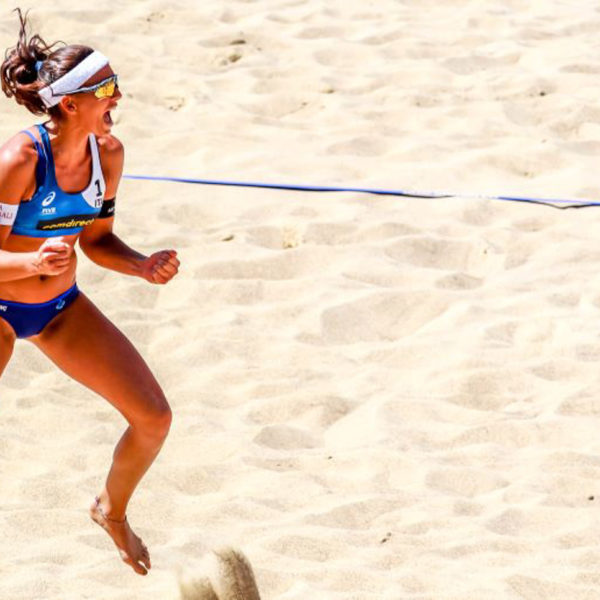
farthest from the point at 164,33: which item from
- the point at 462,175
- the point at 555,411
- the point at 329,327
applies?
the point at 555,411

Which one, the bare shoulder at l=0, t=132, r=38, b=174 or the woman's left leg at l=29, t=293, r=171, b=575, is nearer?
the bare shoulder at l=0, t=132, r=38, b=174

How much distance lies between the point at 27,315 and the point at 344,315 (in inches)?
104

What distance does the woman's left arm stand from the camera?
4.00m

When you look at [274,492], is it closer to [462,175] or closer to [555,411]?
[555,411]

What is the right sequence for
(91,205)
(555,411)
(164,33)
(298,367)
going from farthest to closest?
(164,33), (298,367), (555,411), (91,205)

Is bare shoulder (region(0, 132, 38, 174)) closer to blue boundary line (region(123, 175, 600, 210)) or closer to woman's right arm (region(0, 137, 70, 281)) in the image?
woman's right arm (region(0, 137, 70, 281))

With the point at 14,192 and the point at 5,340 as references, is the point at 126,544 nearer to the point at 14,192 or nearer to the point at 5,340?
the point at 5,340

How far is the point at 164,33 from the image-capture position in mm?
9562

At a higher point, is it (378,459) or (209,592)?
(209,592)

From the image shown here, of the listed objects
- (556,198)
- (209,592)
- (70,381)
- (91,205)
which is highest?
(91,205)

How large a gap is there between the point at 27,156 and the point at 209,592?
1233mm

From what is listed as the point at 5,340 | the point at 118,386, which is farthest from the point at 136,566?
the point at 5,340

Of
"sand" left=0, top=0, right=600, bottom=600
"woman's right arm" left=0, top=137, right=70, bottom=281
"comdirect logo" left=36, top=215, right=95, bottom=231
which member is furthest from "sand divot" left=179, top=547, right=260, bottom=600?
"comdirect logo" left=36, top=215, right=95, bottom=231

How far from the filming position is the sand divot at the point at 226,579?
11.9 ft
